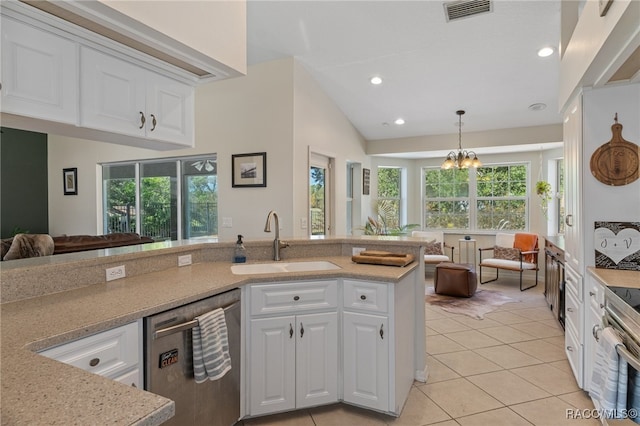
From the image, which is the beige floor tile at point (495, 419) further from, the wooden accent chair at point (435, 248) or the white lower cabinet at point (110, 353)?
the wooden accent chair at point (435, 248)

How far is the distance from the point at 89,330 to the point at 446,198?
21.9ft

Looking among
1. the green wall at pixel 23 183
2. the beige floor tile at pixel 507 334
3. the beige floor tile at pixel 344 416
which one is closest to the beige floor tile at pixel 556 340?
the beige floor tile at pixel 507 334

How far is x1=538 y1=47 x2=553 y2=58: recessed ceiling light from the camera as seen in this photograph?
3575mm

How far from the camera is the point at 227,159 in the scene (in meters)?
4.44

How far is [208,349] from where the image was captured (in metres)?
1.70

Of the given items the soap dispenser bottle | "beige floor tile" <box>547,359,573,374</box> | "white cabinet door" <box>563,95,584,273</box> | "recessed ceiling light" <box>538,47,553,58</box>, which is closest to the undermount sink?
the soap dispenser bottle

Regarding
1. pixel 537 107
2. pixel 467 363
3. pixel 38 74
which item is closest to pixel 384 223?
pixel 537 107

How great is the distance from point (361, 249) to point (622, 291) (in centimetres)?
158

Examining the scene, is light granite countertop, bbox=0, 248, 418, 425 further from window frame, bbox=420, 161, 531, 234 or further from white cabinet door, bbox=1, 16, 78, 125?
window frame, bbox=420, 161, 531, 234

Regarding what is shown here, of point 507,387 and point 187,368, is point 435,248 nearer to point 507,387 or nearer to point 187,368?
point 507,387

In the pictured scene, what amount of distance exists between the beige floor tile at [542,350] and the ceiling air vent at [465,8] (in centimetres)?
307

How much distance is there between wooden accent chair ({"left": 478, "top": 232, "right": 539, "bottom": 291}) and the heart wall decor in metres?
3.27

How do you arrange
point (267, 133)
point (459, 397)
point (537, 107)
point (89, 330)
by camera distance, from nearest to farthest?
point (89, 330) < point (459, 397) < point (267, 133) < point (537, 107)

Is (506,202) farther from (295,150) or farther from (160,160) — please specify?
(160,160)
